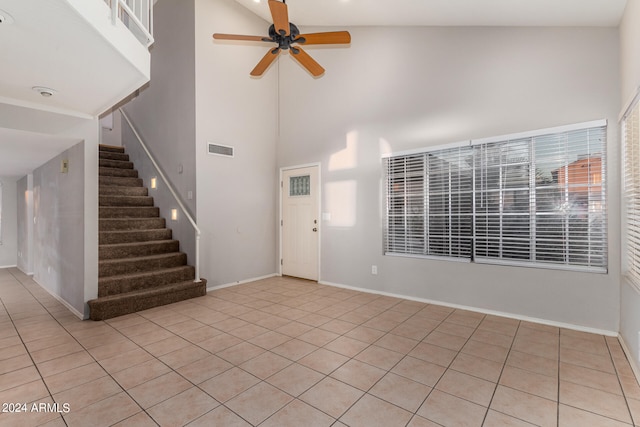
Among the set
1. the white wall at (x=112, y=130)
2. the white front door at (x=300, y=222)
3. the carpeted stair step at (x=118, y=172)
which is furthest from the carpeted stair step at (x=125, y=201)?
the white wall at (x=112, y=130)

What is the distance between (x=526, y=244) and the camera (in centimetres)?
357

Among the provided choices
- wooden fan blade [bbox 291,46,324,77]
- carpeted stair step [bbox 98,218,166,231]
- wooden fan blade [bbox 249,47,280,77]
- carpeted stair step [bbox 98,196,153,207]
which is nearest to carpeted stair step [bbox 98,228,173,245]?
carpeted stair step [bbox 98,218,166,231]

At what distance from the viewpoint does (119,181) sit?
236 inches

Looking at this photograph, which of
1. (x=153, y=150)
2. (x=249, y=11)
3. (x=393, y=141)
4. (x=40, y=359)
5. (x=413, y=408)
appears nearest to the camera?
(x=413, y=408)

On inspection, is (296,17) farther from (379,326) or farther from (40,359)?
(40,359)

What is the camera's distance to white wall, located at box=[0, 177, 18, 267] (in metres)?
7.11

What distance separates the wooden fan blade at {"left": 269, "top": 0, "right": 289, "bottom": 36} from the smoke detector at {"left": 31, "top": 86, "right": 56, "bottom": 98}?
7.19 ft

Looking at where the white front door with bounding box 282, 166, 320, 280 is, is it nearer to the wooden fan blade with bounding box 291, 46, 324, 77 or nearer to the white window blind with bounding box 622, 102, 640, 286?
the wooden fan blade with bounding box 291, 46, 324, 77

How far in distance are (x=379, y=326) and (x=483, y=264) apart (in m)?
1.59

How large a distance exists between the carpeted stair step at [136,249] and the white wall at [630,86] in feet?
19.1

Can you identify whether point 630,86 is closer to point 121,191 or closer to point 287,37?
point 287,37

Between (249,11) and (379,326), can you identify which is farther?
(249,11)

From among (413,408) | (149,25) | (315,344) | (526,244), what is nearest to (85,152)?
(149,25)

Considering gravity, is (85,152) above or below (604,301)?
above
